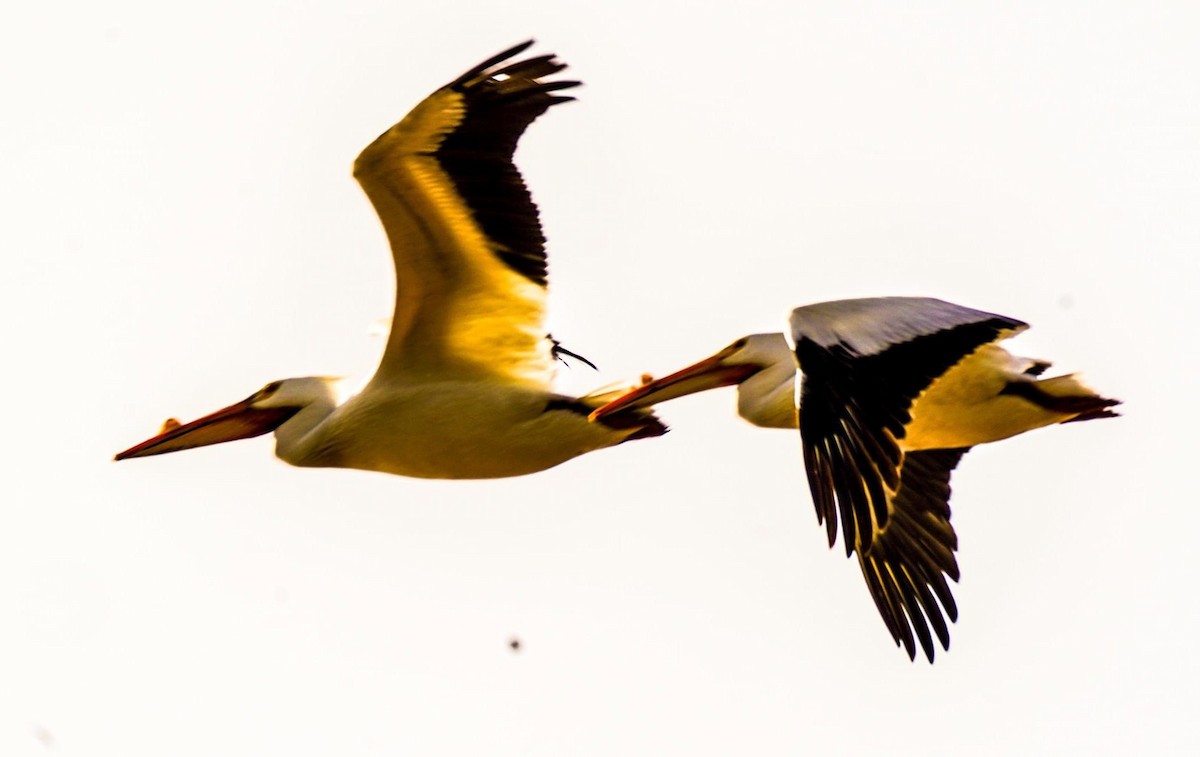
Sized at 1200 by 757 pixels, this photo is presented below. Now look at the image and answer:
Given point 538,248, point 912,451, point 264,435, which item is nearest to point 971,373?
point 912,451

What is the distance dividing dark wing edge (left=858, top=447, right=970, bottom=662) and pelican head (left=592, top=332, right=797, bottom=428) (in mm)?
746

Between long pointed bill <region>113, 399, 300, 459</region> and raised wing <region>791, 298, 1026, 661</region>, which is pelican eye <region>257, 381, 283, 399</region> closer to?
long pointed bill <region>113, 399, 300, 459</region>

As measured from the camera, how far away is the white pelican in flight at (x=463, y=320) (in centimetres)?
1287

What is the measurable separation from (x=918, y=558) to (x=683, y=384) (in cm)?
141

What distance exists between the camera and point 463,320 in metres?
13.5

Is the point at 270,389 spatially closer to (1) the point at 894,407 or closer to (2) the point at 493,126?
(2) the point at 493,126

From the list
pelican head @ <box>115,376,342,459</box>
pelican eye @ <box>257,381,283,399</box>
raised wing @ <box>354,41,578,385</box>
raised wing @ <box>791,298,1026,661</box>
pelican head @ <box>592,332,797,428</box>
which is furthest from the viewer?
pelican eye @ <box>257,381,283,399</box>

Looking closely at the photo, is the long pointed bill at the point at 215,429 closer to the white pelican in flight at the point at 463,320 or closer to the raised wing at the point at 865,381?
the white pelican in flight at the point at 463,320

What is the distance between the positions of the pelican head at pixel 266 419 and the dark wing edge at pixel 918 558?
2724 mm

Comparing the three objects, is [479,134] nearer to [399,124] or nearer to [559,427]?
[399,124]

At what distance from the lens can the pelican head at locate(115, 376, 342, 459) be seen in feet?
45.8

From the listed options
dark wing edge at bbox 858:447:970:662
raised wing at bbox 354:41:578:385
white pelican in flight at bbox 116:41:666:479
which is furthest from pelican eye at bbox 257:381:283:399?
dark wing edge at bbox 858:447:970:662

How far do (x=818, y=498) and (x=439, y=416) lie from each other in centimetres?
231

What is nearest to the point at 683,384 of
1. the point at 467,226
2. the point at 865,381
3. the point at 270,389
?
the point at 467,226
